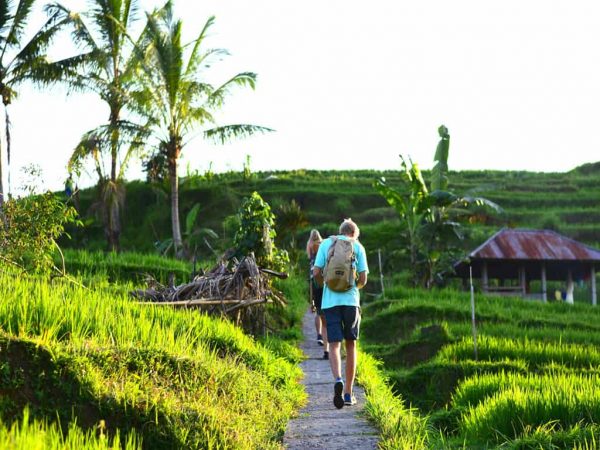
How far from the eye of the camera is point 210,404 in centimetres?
594

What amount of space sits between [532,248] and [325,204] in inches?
496

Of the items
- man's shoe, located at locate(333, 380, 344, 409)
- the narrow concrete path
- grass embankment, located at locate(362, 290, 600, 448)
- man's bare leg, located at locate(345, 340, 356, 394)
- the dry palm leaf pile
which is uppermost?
the dry palm leaf pile

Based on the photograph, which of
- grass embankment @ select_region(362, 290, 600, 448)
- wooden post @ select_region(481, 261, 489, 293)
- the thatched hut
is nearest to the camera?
grass embankment @ select_region(362, 290, 600, 448)

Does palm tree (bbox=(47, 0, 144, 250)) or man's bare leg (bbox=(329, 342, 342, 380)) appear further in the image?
palm tree (bbox=(47, 0, 144, 250))

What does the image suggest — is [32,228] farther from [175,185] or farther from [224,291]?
[175,185]

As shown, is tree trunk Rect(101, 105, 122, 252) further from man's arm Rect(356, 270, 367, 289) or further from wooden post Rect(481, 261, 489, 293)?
man's arm Rect(356, 270, 367, 289)

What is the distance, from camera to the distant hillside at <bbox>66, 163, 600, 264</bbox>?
3416cm

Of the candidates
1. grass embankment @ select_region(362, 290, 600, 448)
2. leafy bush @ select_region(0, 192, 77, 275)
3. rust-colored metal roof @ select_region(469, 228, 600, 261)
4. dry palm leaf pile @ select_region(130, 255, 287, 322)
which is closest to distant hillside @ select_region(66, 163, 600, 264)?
rust-colored metal roof @ select_region(469, 228, 600, 261)

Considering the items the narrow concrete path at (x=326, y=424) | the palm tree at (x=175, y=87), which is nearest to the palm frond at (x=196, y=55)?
the palm tree at (x=175, y=87)

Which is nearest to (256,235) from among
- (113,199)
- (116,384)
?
(116,384)

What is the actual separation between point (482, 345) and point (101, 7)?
1677cm

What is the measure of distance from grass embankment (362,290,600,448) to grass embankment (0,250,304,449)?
1139mm

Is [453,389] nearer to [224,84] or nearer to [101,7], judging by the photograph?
[224,84]

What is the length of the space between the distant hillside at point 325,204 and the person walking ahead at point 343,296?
2291 centimetres
